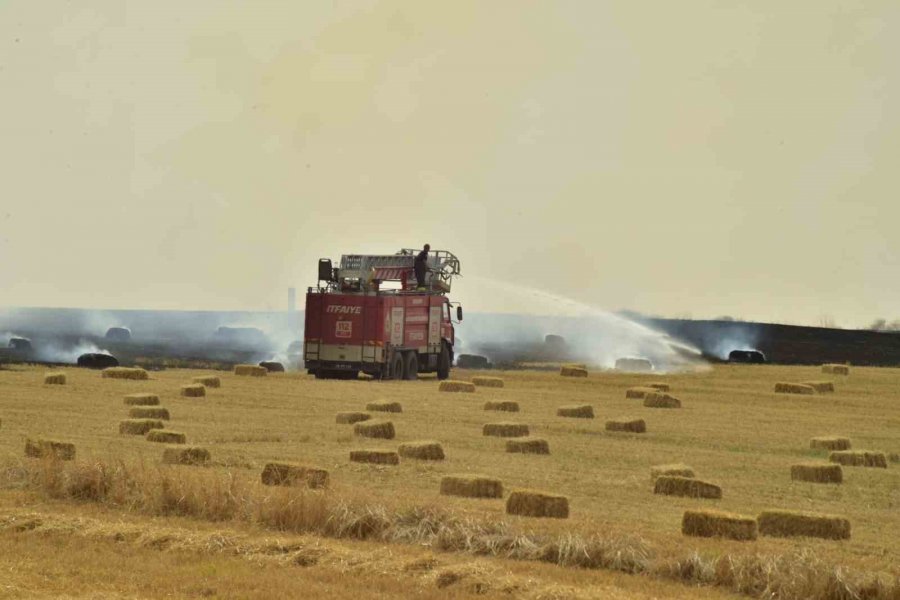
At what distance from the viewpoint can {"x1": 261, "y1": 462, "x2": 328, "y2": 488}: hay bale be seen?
27312mm

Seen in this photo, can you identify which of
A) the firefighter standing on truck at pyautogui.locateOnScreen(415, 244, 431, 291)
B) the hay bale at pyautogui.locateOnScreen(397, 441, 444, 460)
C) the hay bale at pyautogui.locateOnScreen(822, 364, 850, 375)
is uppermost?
the firefighter standing on truck at pyautogui.locateOnScreen(415, 244, 431, 291)

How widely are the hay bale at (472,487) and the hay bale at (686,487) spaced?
3299mm

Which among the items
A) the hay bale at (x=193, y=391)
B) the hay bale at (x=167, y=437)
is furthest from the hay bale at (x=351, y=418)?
the hay bale at (x=193, y=391)

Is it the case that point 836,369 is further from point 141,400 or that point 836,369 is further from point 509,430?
point 141,400

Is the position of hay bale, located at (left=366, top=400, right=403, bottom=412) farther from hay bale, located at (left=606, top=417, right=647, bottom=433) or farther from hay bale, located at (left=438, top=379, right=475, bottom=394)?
hay bale, located at (left=438, top=379, right=475, bottom=394)

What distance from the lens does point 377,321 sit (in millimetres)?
62406

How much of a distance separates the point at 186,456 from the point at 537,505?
8781mm

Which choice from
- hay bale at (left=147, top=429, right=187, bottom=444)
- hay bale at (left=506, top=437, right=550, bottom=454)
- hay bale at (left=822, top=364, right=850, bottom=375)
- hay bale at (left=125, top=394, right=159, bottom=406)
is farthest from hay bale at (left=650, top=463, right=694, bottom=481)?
hay bale at (left=822, top=364, right=850, bottom=375)

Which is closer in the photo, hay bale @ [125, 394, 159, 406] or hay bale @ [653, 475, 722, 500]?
hay bale @ [653, 475, 722, 500]

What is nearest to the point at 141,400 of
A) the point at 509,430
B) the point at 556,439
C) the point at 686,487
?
the point at 509,430

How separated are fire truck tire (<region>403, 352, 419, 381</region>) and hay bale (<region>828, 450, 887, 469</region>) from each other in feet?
100

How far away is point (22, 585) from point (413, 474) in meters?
12.2

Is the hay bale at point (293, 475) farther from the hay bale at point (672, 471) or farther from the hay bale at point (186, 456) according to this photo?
the hay bale at point (672, 471)

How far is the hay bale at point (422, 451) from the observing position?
3362cm
